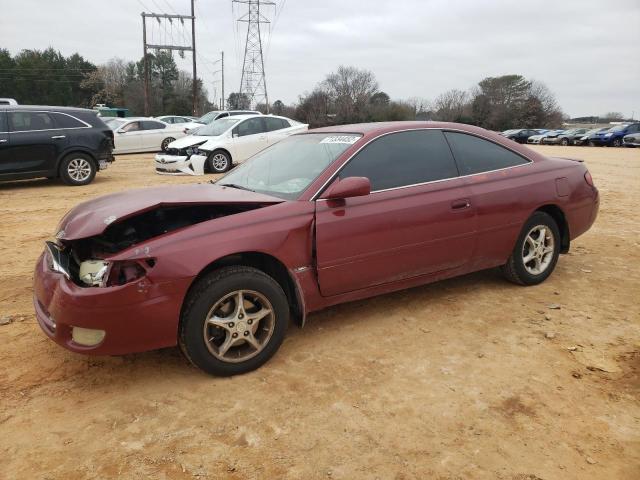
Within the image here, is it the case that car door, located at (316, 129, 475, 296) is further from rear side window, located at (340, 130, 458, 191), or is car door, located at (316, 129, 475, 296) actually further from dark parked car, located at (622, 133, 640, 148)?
dark parked car, located at (622, 133, 640, 148)

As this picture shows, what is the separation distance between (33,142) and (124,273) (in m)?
9.00

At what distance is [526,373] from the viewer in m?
3.12

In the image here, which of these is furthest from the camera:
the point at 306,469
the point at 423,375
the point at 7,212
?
the point at 7,212

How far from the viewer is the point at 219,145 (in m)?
12.8

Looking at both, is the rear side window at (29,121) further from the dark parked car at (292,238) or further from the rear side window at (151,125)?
the rear side window at (151,125)

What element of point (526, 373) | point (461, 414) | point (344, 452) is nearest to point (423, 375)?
point (461, 414)

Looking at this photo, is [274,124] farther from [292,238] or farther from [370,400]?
[370,400]

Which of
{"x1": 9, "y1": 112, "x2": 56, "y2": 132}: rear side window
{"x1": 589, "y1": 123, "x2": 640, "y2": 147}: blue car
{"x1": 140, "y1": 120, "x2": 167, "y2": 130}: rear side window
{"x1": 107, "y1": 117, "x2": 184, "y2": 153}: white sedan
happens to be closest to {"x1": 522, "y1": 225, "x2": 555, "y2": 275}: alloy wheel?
{"x1": 9, "y1": 112, "x2": 56, "y2": 132}: rear side window

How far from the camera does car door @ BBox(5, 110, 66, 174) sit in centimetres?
1000

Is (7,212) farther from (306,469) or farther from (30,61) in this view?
(30,61)

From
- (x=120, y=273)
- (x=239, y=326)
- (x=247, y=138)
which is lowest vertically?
(x=239, y=326)

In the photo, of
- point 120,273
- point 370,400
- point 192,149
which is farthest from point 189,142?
point 370,400

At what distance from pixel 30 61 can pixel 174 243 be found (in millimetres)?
78655

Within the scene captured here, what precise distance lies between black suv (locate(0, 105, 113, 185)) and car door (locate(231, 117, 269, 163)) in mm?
3188
